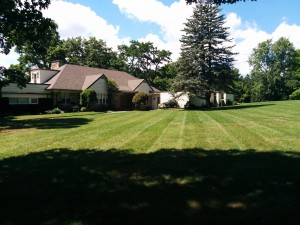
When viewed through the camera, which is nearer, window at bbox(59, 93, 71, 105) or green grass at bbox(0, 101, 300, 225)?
green grass at bbox(0, 101, 300, 225)

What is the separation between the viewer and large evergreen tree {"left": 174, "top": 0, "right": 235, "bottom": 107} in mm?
41312

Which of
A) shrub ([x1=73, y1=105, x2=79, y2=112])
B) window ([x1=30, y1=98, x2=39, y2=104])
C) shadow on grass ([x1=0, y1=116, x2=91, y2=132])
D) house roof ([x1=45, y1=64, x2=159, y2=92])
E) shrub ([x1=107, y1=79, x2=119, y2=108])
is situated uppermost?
house roof ([x1=45, y1=64, x2=159, y2=92])

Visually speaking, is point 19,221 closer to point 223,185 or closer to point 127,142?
point 223,185

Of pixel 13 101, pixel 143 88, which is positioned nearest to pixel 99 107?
pixel 143 88

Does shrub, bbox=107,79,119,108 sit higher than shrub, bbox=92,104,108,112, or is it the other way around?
shrub, bbox=107,79,119,108

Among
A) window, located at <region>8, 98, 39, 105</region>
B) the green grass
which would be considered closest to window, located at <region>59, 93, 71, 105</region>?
window, located at <region>8, 98, 39, 105</region>

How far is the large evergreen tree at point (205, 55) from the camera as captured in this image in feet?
136

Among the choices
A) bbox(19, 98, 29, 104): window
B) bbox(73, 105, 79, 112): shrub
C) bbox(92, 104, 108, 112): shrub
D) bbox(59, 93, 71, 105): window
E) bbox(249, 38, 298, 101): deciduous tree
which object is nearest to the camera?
bbox(19, 98, 29, 104): window

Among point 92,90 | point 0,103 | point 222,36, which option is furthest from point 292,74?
point 0,103

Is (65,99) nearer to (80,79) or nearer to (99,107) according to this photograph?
(80,79)

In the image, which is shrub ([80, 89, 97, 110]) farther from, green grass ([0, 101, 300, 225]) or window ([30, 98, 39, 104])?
green grass ([0, 101, 300, 225])

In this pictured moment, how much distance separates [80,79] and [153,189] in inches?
1590

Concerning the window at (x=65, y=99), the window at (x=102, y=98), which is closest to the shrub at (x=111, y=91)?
the window at (x=102, y=98)

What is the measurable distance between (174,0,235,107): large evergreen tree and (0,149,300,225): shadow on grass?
32719mm
